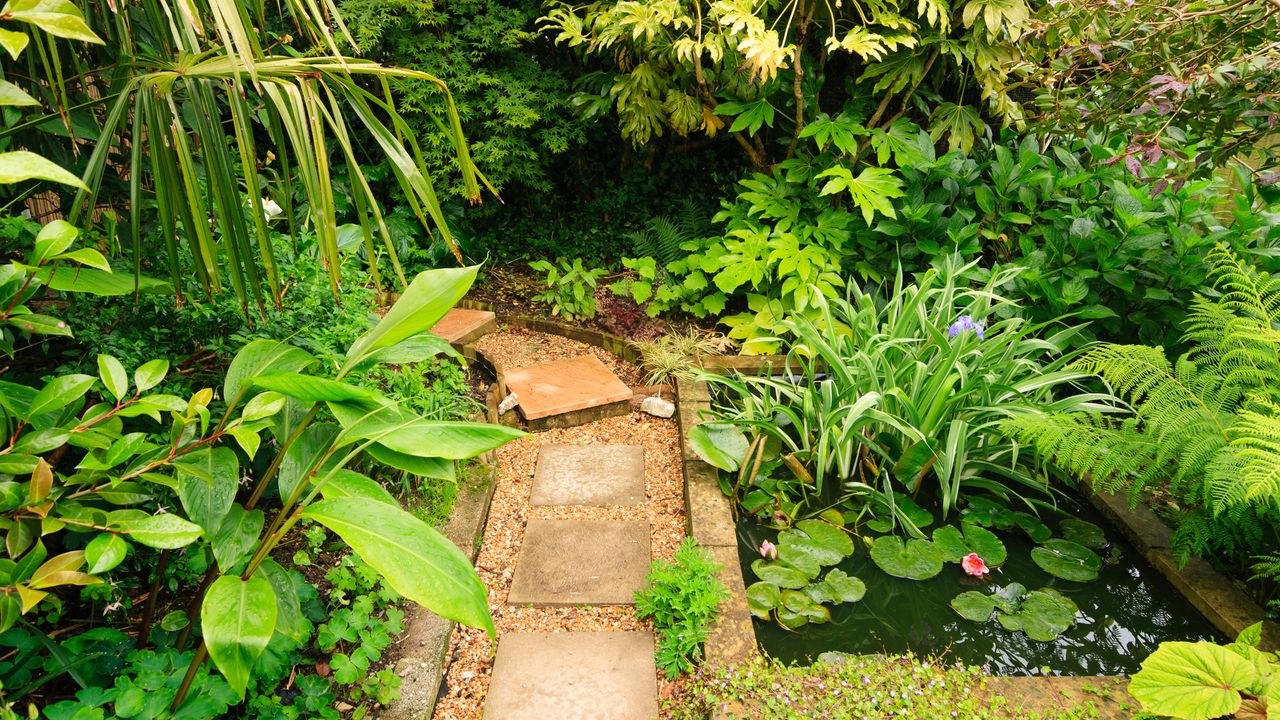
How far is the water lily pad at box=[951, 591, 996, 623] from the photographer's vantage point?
193 cm

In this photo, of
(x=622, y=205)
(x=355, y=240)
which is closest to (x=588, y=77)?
(x=622, y=205)

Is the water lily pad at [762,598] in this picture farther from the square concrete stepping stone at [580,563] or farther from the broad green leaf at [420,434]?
the broad green leaf at [420,434]

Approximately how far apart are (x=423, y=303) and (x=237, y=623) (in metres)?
0.61

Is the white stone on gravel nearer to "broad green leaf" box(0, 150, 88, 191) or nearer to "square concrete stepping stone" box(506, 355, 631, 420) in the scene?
"square concrete stepping stone" box(506, 355, 631, 420)

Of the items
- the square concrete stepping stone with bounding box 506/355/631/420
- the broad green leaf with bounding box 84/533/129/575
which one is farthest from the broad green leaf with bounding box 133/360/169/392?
the square concrete stepping stone with bounding box 506/355/631/420

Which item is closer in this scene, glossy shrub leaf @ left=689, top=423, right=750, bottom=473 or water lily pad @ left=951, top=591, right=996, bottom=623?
water lily pad @ left=951, top=591, right=996, bottom=623

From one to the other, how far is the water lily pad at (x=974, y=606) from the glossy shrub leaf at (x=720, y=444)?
2.54ft

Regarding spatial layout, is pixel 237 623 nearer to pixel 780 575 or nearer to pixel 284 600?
pixel 284 600

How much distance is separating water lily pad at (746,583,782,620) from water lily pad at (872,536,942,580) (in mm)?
348

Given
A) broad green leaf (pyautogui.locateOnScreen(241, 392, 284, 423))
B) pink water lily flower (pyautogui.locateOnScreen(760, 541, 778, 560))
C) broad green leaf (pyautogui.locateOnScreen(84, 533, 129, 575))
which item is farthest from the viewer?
pink water lily flower (pyautogui.locateOnScreen(760, 541, 778, 560))

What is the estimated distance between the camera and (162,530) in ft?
3.30

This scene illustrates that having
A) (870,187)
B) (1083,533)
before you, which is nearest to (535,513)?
(1083,533)

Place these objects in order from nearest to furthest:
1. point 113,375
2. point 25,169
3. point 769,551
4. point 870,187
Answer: point 25,169
point 113,375
point 769,551
point 870,187

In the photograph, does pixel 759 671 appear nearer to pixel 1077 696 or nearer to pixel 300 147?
pixel 1077 696
